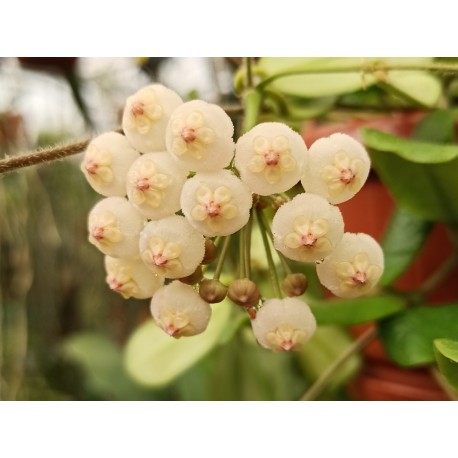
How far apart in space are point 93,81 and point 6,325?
45 centimetres

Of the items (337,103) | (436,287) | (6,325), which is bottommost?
(6,325)

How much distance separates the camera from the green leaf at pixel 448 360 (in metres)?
0.30

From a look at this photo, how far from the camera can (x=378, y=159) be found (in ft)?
1.31

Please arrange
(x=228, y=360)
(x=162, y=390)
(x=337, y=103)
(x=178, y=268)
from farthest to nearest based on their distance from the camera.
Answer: (x=162, y=390) → (x=228, y=360) → (x=337, y=103) → (x=178, y=268)

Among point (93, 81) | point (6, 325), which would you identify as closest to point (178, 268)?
point (93, 81)

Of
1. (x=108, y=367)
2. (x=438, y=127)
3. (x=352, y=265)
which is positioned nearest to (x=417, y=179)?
(x=438, y=127)

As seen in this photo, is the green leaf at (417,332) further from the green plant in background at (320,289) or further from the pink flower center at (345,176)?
the pink flower center at (345,176)

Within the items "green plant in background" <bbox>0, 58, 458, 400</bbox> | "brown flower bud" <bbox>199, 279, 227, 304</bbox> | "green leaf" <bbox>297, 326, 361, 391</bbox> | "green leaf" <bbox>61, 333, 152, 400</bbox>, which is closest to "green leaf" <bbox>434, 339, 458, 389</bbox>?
"green plant in background" <bbox>0, 58, 458, 400</bbox>

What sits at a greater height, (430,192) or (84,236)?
(430,192)

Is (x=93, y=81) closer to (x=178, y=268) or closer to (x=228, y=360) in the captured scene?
(x=228, y=360)

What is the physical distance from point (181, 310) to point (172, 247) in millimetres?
35

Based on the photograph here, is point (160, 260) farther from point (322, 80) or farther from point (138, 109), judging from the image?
point (322, 80)

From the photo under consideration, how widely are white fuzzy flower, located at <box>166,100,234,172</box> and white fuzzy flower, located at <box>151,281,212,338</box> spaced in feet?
0.20
